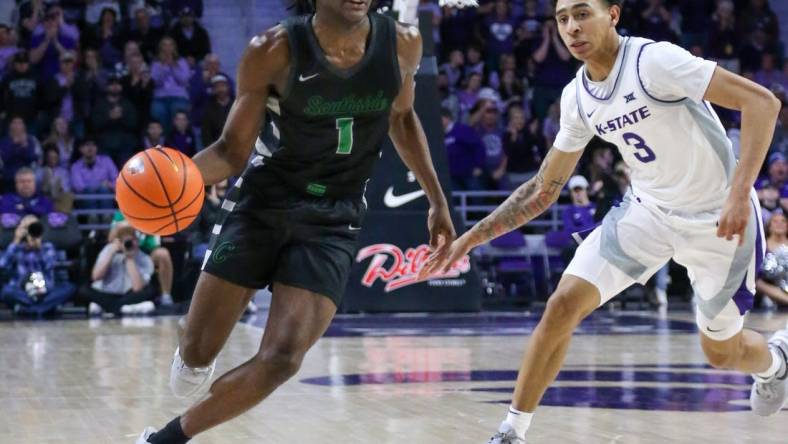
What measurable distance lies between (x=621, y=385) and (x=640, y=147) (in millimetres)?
2991

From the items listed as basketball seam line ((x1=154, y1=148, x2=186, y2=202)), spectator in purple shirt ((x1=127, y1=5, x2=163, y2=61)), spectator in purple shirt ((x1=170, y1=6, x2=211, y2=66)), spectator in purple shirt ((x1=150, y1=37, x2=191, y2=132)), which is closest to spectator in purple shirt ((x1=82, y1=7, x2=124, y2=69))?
spectator in purple shirt ((x1=127, y1=5, x2=163, y2=61))

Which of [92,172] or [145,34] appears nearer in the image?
[92,172]

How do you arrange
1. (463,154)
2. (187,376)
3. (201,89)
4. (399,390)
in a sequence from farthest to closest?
(201,89) < (463,154) < (399,390) < (187,376)

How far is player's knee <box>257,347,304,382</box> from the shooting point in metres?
4.91

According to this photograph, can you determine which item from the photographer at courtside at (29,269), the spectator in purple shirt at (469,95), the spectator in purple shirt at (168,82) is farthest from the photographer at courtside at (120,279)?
the spectator in purple shirt at (469,95)

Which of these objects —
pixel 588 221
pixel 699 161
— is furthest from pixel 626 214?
pixel 588 221

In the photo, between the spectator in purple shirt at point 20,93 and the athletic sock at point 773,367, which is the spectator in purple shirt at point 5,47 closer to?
the spectator in purple shirt at point 20,93

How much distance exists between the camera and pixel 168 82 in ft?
55.6

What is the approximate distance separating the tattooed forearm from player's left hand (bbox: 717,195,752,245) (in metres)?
0.98

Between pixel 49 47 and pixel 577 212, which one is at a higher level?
pixel 49 47

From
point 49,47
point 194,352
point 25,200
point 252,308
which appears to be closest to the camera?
point 194,352

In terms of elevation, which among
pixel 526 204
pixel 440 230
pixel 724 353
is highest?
pixel 526 204

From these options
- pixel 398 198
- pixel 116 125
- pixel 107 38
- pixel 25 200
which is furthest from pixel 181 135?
pixel 398 198

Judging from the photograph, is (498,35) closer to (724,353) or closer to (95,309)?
(95,309)
